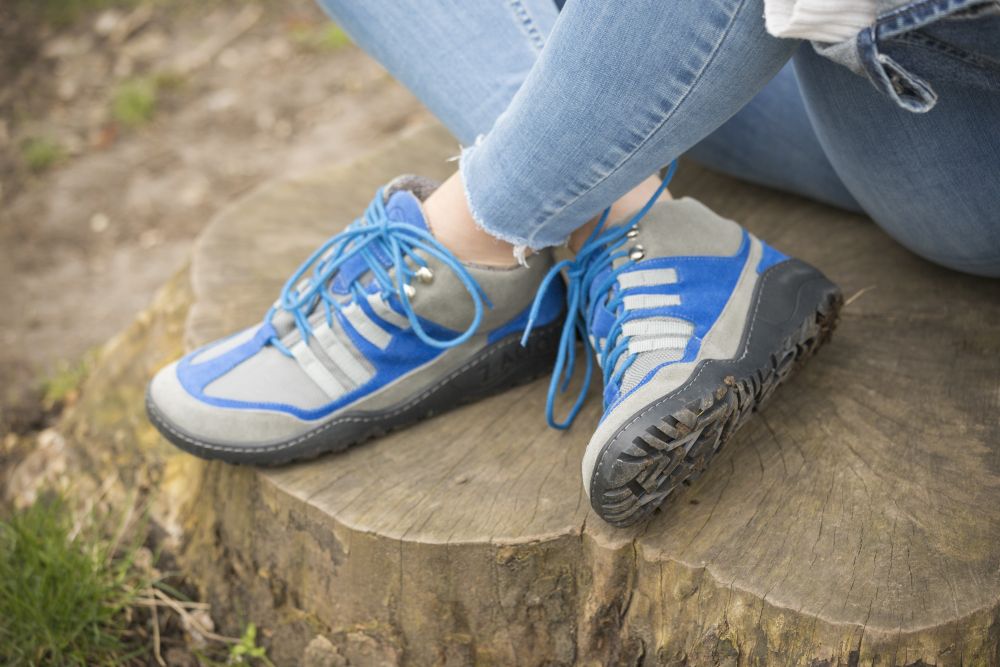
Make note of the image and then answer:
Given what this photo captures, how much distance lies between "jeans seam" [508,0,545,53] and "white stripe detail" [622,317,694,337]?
1.23ft

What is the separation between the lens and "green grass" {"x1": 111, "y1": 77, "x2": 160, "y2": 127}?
3.10m

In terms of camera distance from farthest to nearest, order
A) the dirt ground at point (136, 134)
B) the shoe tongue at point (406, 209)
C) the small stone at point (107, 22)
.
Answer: the small stone at point (107, 22)
the dirt ground at point (136, 134)
the shoe tongue at point (406, 209)

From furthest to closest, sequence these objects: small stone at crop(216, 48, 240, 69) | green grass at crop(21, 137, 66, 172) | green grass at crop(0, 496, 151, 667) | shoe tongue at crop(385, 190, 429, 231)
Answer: small stone at crop(216, 48, 240, 69)
green grass at crop(21, 137, 66, 172)
green grass at crop(0, 496, 151, 667)
shoe tongue at crop(385, 190, 429, 231)

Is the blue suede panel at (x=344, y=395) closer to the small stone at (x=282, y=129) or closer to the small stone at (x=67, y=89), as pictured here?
the small stone at (x=282, y=129)

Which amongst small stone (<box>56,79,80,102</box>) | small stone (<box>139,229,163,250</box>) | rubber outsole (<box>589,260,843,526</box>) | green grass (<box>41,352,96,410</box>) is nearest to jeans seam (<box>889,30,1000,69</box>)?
rubber outsole (<box>589,260,843,526</box>)

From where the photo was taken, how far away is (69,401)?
2016 millimetres

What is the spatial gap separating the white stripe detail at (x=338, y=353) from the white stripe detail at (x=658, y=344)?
0.35 metres

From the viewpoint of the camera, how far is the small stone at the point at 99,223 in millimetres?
2705

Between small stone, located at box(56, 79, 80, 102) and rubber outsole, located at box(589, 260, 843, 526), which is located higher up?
A: rubber outsole, located at box(589, 260, 843, 526)

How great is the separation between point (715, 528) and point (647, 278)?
289mm

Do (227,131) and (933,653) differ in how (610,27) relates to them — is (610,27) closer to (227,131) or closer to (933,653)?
(933,653)

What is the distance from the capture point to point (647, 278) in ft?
3.75

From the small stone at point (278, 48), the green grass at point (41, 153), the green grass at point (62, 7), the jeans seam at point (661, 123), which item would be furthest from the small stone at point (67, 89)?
the jeans seam at point (661, 123)

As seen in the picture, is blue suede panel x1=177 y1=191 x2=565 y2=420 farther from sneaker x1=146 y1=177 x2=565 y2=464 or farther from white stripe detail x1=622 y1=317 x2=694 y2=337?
white stripe detail x1=622 y1=317 x2=694 y2=337
